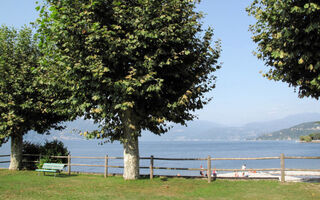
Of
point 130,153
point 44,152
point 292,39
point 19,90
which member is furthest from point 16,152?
point 292,39

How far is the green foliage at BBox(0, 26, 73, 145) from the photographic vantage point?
70.7ft

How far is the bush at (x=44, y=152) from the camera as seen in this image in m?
22.8

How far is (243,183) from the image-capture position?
15.9 m

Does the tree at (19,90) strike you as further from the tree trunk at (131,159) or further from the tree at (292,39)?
the tree at (292,39)

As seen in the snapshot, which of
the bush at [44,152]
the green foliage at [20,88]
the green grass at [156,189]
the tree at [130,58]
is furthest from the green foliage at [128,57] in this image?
the bush at [44,152]

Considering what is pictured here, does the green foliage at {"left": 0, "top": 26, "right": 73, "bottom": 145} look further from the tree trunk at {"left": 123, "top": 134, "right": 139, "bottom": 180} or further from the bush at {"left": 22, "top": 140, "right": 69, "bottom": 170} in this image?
the tree trunk at {"left": 123, "top": 134, "right": 139, "bottom": 180}

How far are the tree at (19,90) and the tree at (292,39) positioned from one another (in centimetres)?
1501

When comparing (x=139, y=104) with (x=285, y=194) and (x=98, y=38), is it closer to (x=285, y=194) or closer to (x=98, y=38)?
(x=98, y=38)

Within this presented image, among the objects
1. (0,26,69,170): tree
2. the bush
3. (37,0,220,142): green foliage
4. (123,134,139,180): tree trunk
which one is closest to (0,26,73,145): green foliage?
(0,26,69,170): tree

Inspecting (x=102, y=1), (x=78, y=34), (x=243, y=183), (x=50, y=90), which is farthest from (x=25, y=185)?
(x=243, y=183)

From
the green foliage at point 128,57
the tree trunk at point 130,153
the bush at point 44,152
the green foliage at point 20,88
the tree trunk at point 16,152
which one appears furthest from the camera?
the tree trunk at point 16,152

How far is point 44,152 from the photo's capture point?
2406cm

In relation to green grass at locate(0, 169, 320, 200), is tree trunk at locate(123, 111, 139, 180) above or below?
above

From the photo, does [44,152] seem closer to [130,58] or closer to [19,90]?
[19,90]
